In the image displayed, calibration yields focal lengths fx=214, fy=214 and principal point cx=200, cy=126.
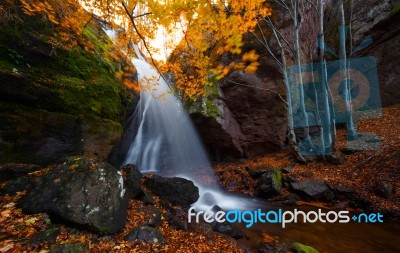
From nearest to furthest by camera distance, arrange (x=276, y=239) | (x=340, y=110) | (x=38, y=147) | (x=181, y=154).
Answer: (x=276, y=239) → (x=38, y=147) → (x=181, y=154) → (x=340, y=110)

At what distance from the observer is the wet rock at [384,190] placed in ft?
20.2

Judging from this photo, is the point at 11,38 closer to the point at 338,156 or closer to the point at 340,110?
the point at 338,156

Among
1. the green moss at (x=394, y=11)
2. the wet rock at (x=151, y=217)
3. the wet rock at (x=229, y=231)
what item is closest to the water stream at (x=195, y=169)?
the wet rock at (x=229, y=231)

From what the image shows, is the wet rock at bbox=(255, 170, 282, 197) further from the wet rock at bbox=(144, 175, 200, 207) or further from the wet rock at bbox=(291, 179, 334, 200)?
the wet rock at bbox=(144, 175, 200, 207)

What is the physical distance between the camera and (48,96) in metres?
5.77

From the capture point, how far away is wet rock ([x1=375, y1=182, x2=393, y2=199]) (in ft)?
20.2

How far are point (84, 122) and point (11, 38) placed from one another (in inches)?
111

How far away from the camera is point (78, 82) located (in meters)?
6.80

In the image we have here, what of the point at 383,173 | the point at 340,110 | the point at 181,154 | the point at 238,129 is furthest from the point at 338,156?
the point at 181,154

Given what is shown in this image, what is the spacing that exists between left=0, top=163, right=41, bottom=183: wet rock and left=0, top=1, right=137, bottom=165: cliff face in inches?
11.5

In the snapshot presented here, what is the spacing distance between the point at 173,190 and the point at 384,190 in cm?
615

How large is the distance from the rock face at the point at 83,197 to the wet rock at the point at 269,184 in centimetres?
524

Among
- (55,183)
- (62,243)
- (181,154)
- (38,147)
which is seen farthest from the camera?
(181,154)

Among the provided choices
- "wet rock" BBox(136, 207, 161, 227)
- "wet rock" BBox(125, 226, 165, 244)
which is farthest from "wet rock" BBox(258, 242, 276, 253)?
"wet rock" BBox(136, 207, 161, 227)
